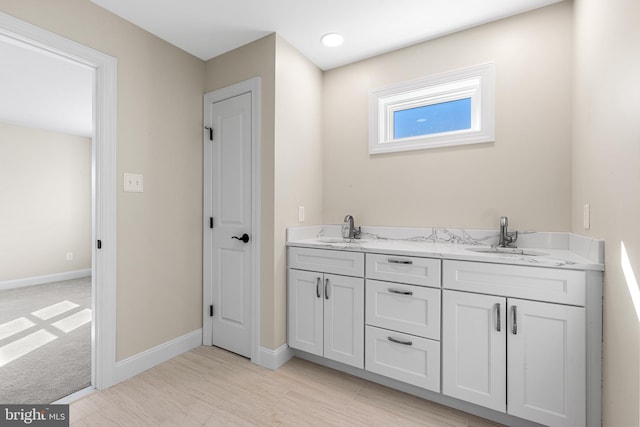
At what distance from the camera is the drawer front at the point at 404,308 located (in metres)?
1.65

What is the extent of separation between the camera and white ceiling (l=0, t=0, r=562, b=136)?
1.81m

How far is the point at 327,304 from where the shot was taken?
2.02 m

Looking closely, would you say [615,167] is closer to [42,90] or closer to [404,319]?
[404,319]

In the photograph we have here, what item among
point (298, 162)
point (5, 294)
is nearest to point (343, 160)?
point (298, 162)

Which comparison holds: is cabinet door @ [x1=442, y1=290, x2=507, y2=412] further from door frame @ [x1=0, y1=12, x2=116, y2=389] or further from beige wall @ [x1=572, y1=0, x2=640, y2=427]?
door frame @ [x1=0, y1=12, x2=116, y2=389]

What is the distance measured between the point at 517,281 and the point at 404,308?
24.5 inches

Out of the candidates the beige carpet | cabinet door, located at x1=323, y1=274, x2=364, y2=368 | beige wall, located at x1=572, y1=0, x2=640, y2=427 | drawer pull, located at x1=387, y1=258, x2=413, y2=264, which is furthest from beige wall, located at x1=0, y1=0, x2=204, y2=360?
beige wall, located at x1=572, y1=0, x2=640, y2=427

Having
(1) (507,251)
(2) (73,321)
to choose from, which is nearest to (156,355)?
(2) (73,321)

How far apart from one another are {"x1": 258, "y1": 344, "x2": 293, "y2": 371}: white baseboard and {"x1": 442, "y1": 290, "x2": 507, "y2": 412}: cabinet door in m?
1.12

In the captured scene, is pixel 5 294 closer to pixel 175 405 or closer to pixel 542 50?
pixel 175 405

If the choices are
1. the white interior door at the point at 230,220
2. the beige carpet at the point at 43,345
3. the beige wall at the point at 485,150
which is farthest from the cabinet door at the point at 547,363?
the beige carpet at the point at 43,345

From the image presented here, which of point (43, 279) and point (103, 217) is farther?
point (43, 279)

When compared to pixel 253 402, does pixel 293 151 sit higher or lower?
higher

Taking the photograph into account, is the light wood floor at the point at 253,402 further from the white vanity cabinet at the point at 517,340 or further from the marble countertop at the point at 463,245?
the marble countertop at the point at 463,245
